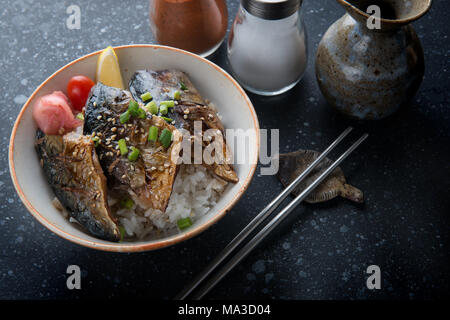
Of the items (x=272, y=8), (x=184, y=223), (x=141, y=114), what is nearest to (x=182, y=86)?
(x=141, y=114)

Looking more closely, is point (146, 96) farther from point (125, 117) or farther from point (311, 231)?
point (311, 231)

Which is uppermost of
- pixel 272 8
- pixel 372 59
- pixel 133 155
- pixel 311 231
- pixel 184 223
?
pixel 272 8

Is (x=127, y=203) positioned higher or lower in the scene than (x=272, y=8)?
lower

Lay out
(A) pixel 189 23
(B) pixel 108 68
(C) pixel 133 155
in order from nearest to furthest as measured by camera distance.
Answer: (C) pixel 133 155 → (B) pixel 108 68 → (A) pixel 189 23

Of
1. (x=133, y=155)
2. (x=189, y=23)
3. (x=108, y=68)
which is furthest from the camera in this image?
(x=189, y=23)

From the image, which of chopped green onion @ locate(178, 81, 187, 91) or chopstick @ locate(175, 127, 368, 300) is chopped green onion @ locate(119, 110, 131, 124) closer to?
chopped green onion @ locate(178, 81, 187, 91)

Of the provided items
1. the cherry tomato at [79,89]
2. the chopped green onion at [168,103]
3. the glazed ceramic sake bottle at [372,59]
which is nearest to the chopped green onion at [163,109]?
the chopped green onion at [168,103]
